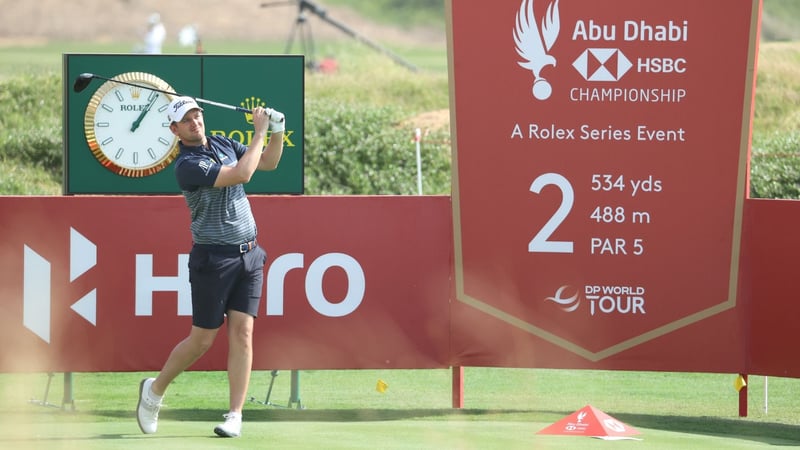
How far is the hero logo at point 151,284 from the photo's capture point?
8695 millimetres

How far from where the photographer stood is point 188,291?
8.83m

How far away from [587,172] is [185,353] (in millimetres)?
2777

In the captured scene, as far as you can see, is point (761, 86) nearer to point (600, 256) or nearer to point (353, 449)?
point (600, 256)

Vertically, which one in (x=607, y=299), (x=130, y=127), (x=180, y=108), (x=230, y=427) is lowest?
(x=230, y=427)

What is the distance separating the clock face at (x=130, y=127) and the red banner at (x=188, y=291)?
626mm

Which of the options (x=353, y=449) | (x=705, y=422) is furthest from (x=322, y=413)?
(x=705, y=422)

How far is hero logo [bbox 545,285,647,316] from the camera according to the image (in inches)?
349

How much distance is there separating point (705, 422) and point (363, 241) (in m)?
2.31

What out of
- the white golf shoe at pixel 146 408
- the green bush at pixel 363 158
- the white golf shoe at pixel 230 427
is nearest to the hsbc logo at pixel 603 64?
the white golf shoe at pixel 230 427

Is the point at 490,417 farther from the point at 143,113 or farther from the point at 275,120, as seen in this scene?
the point at 143,113

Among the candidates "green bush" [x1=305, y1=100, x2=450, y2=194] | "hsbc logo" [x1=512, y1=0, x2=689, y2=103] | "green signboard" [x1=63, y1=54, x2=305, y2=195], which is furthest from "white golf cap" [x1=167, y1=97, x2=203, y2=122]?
"green bush" [x1=305, y1=100, x2=450, y2=194]

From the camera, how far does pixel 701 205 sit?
28.8 feet

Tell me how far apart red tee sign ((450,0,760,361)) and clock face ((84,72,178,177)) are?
→ 189 cm

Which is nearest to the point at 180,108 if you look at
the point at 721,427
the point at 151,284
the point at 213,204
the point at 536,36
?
the point at 213,204
